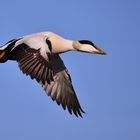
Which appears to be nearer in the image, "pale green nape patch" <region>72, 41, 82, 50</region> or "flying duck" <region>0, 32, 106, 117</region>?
"flying duck" <region>0, 32, 106, 117</region>

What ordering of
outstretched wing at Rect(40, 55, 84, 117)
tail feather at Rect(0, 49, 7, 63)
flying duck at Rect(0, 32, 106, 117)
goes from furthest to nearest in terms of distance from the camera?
outstretched wing at Rect(40, 55, 84, 117), tail feather at Rect(0, 49, 7, 63), flying duck at Rect(0, 32, 106, 117)

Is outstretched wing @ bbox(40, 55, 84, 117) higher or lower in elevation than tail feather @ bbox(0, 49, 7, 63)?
lower

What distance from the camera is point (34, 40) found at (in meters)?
16.6

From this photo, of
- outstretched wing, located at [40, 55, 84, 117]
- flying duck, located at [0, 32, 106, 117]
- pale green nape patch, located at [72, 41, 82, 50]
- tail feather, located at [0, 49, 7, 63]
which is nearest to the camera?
flying duck, located at [0, 32, 106, 117]

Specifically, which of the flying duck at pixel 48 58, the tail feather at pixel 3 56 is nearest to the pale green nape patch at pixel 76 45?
the flying duck at pixel 48 58

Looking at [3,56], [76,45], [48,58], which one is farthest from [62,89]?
[48,58]

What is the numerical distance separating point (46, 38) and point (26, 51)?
1.37 meters

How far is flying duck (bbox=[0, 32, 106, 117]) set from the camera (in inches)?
610

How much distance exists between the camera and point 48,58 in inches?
624

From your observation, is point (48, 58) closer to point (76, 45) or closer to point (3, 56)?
point (3, 56)

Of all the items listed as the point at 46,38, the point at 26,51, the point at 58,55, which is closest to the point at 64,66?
the point at 58,55

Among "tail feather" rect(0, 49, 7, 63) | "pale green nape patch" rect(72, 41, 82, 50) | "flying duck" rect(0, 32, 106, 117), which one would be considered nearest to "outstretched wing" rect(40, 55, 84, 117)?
"flying duck" rect(0, 32, 106, 117)

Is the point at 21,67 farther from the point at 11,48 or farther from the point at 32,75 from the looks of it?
the point at 11,48

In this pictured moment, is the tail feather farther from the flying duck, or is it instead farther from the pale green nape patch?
the pale green nape patch
